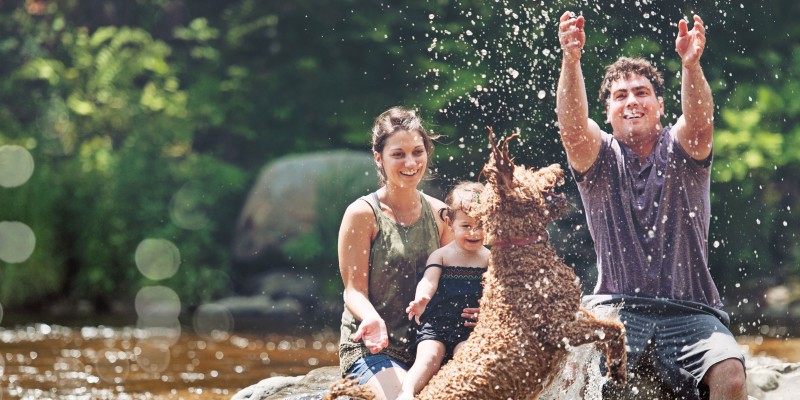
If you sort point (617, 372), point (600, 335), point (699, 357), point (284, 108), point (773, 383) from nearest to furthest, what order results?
1. point (600, 335)
2. point (617, 372)
3. point (699, 357)
4. point (773, 383)
5. point (284, 108)

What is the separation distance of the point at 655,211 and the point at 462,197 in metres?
0.87

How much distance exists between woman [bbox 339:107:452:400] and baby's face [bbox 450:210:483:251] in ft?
0.88

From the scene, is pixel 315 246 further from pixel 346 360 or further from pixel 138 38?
pixel 346 360

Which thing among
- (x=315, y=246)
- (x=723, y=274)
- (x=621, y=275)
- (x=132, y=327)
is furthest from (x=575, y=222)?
(x=621, y=275)

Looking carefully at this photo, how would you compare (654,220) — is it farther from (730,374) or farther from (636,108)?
(730,374)

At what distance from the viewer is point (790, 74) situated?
12.8 metres

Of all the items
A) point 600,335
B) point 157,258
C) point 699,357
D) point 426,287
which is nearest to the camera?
point 600,335

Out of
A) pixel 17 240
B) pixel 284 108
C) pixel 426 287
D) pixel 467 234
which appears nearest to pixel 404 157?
pixel 467 234

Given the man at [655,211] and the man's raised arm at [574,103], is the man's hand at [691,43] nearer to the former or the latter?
the man at [655,211]

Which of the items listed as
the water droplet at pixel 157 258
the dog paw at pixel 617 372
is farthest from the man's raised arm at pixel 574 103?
the water droplet at pixel 157 258

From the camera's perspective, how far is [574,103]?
13.9 feet

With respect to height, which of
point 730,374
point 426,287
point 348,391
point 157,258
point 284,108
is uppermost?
point 284,108

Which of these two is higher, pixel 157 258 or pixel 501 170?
pixel 157 258

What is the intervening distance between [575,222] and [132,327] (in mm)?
5431
